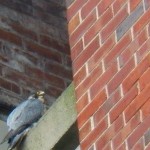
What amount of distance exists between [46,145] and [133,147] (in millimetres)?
1347

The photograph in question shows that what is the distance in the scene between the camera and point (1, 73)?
8672mm

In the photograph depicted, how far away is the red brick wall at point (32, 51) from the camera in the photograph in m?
8.71

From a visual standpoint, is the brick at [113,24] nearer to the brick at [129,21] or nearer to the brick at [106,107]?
the brick at [129,21]

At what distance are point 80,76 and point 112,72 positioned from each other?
247mm

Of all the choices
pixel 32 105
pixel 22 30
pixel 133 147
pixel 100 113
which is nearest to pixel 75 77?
pixel 100 113

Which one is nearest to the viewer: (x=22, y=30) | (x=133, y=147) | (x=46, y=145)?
(x=133, y=147)

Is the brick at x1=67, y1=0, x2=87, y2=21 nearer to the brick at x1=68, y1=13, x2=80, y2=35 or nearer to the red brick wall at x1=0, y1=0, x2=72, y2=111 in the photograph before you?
the brick at x1=68, y1=13, x2=80, y2=35

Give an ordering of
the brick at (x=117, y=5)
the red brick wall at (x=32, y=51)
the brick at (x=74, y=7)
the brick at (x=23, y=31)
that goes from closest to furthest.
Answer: the brick at (x=117, y=5) → the brick at (x=74, y=7) → the red brick wall at (x=32, y=51) → the brick at (x=23, y=31)

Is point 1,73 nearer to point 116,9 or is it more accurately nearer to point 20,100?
point 20,100

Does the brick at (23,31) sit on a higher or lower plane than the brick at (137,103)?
higher

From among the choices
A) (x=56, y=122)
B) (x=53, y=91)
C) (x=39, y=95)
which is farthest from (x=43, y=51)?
(x=56, y=122)

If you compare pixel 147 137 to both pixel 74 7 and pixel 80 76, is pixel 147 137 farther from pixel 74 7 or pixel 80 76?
pixel 74 7

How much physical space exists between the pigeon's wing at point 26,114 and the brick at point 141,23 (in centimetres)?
282

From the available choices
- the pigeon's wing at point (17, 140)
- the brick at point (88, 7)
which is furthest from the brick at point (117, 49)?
the pigeon's wing at point (17, 140)
